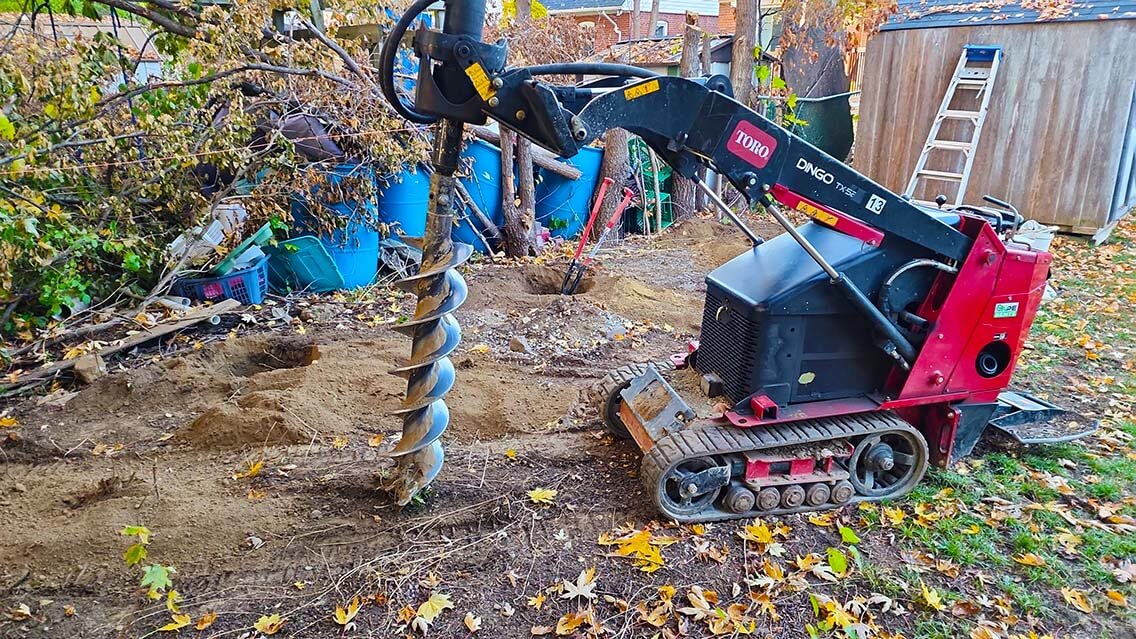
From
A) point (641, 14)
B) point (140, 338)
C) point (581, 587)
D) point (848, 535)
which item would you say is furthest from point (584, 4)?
point (581, 587)

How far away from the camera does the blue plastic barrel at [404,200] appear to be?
7312 mm

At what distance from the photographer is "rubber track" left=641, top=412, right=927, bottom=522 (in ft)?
11.2

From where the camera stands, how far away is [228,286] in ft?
20.7

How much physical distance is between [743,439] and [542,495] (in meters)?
1.03

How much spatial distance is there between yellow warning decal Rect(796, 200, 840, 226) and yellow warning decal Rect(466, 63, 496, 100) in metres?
1.48

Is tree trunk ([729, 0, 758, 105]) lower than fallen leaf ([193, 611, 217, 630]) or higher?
higher

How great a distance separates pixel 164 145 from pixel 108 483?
2876 mm

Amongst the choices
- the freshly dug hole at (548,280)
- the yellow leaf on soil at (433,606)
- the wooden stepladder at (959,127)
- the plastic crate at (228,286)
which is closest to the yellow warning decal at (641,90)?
the yellow leaf on soil at (433,606)

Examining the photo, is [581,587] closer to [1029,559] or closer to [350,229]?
[1029,559]

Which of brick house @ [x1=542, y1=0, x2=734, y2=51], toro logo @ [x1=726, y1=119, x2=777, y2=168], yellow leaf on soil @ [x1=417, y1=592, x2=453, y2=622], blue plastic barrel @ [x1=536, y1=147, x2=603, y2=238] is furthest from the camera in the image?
brick house @ [x1=542, y1=0, x2=734, y2=51]

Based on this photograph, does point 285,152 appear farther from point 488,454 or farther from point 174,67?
point 488,454

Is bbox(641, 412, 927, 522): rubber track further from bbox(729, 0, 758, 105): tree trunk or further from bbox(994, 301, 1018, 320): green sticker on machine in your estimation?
bbox(729, 0, 758, 105): tree trunk

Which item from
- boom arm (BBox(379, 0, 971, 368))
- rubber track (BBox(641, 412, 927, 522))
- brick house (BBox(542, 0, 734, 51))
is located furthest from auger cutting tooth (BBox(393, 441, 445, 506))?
brick house (BBox(542, 0, 734, 51))

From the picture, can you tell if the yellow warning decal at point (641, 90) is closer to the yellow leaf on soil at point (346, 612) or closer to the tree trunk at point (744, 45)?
the yellow leaf on soil at point (346, 612)
